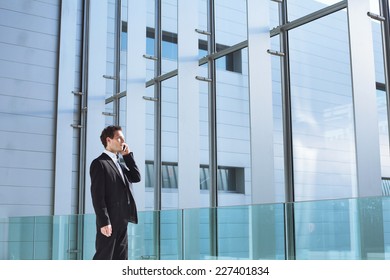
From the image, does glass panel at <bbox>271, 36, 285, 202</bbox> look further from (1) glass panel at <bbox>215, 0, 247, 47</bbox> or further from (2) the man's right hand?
(2) the man's right hand

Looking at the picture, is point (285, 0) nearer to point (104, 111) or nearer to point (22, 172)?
point (104, 111)

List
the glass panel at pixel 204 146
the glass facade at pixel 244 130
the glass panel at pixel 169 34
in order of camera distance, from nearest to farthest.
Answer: the glass facade at pixel 244 130 < the glass panel at pixel 204 146 < the glass panel at pixel 169 34

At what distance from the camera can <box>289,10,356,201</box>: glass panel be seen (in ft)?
17.7

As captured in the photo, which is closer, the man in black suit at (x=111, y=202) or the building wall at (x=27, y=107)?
the man in black suit at (x=111, y=202)

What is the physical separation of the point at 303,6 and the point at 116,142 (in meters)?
3.01

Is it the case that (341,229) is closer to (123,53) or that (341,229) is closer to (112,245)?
(112,245)

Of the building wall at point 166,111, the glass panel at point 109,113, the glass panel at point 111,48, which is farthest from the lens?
the glass panel at point 111,48

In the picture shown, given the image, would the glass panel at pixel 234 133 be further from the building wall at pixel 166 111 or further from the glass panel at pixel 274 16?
the glass panel at pixel 274 16

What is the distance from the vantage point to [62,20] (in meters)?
10.5

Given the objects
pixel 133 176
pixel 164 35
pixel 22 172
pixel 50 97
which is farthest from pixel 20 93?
pixel 133 176

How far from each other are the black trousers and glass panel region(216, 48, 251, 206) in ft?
9.15

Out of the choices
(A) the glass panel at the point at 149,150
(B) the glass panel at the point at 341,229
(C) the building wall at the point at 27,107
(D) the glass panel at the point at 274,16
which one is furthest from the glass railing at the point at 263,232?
(C) the building wall at the point at 27,107

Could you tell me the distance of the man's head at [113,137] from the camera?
3914 mm

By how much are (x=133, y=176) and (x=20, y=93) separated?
21.2 feet
